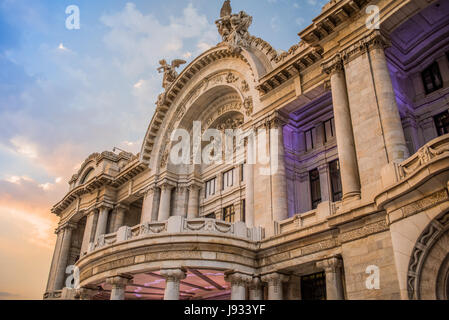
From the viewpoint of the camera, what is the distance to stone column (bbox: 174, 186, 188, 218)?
1328 inches

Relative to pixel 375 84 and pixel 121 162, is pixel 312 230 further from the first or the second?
pixel 121 162

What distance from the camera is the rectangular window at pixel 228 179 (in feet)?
105

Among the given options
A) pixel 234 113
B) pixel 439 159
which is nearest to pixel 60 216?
pixel 234 113

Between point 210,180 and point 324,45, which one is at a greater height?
point 324,45

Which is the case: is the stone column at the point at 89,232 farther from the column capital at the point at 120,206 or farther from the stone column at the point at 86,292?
the stone column at the point at 86,292

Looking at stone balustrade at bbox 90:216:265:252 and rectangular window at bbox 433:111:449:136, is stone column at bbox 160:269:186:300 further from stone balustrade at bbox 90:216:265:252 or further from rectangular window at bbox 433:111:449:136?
rectangular window at bbox 433:111:449:136

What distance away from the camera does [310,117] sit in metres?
28.3

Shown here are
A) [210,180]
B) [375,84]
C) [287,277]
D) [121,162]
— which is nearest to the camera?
[375,84]

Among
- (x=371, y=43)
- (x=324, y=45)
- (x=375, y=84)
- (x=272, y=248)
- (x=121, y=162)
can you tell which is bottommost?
(x=272, y=248)

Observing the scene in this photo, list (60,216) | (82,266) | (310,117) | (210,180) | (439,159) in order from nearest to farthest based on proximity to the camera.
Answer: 1. (439,159)
2. (82,266)
3. (310,117)
4. (210,180)
5. (60,216)

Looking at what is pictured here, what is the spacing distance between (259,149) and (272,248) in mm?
7112

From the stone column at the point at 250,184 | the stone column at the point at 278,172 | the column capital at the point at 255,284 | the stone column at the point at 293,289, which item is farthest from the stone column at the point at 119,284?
the stone column at the point at 278,172

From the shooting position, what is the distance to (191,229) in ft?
70.2

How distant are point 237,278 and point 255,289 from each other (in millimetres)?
1478
